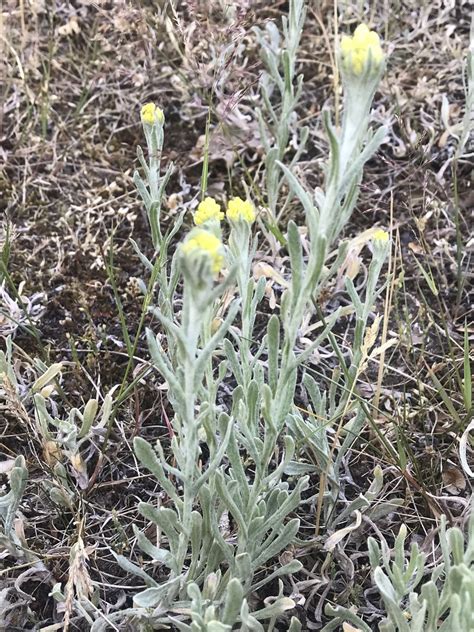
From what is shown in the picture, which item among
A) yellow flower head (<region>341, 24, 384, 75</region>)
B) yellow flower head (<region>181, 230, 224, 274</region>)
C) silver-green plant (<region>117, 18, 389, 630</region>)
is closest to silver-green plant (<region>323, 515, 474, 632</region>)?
silver-green plant (<region>117, 18, 389, 630</region>)

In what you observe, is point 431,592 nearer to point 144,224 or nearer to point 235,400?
point 235,400

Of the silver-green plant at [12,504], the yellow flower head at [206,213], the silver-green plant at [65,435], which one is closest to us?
the yellow flower head at [206,213]

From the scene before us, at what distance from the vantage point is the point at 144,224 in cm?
254

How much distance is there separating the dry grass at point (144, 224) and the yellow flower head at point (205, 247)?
0.77 m

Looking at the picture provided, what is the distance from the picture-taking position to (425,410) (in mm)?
1997

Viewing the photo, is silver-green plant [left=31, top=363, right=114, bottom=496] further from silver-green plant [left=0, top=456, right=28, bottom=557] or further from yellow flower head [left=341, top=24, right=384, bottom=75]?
yellow flower head [left=341, top=24, right=384, bottom=75]

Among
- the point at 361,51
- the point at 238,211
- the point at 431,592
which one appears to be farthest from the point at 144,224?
the point at 431,592

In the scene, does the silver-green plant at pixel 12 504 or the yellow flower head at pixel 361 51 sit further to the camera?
the silver-green plant at pixel 12 504

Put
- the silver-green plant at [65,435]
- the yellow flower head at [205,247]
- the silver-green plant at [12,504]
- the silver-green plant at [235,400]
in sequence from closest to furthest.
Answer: the yellow flower head at [205,247] < the silver-green plant at [235,400] < the silver-green plant at [12,504] < the silver-green plant at [65,435]

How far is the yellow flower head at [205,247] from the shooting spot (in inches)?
42.4

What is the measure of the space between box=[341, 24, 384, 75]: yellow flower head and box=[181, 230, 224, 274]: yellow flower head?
0.37m

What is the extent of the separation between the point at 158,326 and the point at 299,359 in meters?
0.99

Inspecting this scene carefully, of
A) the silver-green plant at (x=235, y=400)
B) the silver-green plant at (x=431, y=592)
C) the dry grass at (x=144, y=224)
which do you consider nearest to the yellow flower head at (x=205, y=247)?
the silver-green plant at (x=235, y=400)

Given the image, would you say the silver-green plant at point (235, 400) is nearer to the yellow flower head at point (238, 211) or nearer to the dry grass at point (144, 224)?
the yellow flower head at point (238, 211)
